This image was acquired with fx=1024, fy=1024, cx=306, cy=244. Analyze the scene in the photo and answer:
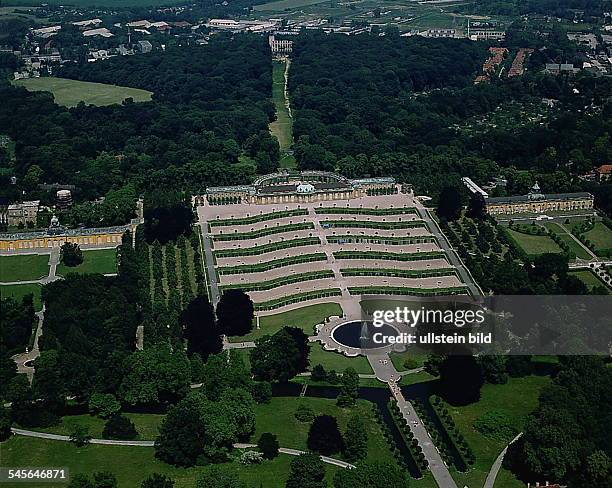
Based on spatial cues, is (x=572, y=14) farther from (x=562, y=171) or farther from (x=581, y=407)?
(x=581, y=407)

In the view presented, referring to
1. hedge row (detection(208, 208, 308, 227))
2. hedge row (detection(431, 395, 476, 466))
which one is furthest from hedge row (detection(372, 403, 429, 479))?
hedge row (detection(208, 208, 308, 227))

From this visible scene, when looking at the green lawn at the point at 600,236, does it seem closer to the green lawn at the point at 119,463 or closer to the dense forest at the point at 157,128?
the dense forest at the point at 157,128

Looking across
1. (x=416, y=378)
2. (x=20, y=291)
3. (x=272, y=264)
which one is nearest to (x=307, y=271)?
(x=272, y=264)

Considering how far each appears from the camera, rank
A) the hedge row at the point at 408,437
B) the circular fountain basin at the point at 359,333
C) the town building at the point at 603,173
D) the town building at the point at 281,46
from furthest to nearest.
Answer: the town building at the point at 281,46
the town building at the point at 603,173
the circular fountain basin at the point at 359,333
the hedge row at the point at 408,437

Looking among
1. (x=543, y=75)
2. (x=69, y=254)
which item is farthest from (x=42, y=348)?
(x=543, y=75)

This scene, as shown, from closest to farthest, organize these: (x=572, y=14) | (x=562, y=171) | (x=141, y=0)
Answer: (x=562, y=171)
(x=572, y=14)
(x=141, y=0)

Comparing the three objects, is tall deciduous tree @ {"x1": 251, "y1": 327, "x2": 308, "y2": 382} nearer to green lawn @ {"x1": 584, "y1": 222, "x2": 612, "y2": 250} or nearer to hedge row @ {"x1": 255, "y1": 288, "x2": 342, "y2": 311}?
hedge row @ {"x1": 255, "y1": 288, "x2": 342, "y2": 311}

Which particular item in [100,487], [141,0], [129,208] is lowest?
[141,0]

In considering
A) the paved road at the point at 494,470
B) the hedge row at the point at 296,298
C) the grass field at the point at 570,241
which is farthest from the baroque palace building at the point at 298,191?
the paved road at the point at 494,470
